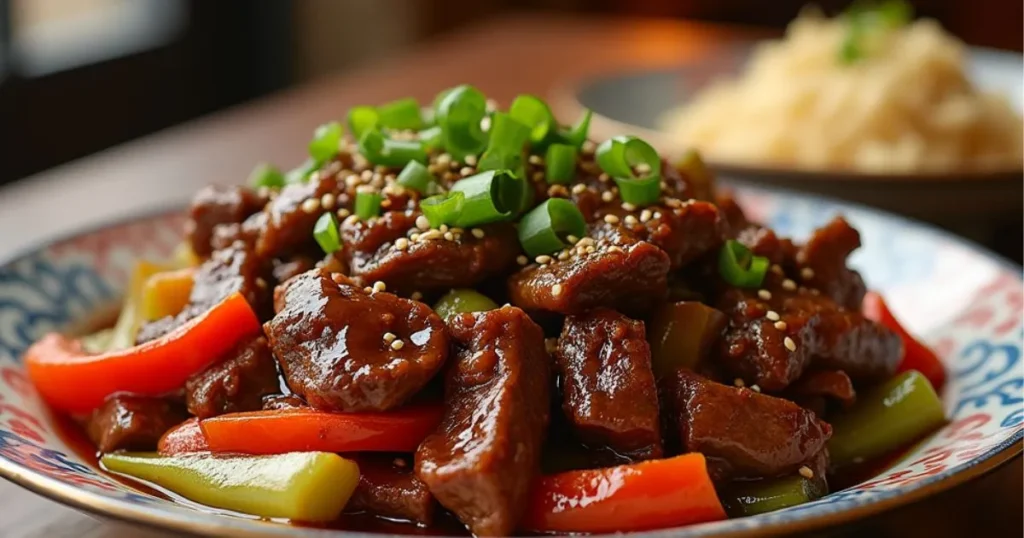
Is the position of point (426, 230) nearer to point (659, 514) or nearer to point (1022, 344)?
point (659, 514)

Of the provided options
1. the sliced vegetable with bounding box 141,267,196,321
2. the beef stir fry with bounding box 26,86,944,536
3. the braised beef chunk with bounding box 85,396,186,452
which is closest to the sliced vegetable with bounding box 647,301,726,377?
the beef stir fry with bounding box 26,86,944,536

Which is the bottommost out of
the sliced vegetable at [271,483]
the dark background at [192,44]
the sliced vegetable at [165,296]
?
the dark background at [192,44]

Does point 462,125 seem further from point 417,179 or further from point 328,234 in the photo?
point 328,234

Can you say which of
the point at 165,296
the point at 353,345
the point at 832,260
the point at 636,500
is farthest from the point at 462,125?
the point at 636,500

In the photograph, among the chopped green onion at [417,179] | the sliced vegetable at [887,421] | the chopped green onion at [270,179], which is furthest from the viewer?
the chopped green onion at [270,179]

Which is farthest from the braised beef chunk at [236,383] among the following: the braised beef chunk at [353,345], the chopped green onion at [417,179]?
the chopped green onion at [417,179]

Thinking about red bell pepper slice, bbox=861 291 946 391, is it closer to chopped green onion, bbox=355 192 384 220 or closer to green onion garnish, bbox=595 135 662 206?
green onion garnish, bbox=595 135 662 206

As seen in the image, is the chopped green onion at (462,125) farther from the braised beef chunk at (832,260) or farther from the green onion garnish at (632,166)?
the braised beef chunk at (832,260)

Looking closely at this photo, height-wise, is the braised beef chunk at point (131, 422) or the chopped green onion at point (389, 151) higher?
the chopped green onion at point (389, 151)

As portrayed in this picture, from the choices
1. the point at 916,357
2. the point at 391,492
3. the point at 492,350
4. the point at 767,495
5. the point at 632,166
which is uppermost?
the point at 632,166
